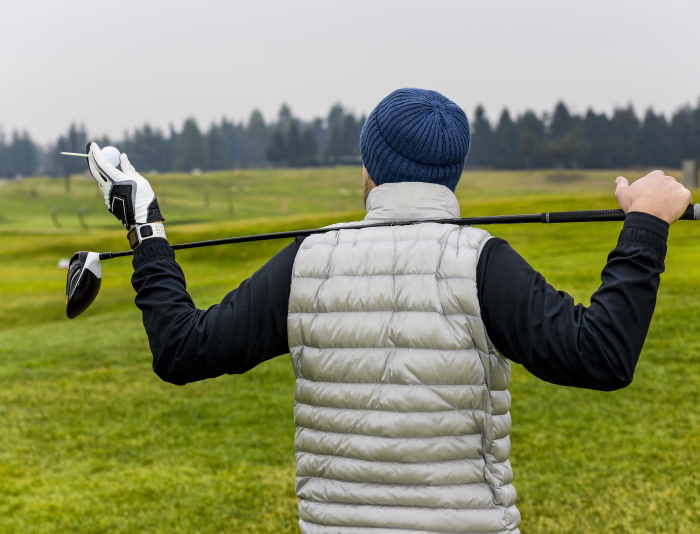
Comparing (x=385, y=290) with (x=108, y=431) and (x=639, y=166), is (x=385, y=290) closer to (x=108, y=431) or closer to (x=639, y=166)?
(x=108, y=431)

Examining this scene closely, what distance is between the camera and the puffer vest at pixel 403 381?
98.7 inches

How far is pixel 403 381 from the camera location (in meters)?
2.55

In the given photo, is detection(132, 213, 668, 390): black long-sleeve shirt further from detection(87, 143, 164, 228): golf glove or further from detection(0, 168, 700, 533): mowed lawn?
detection(0, 168, 700, 533): mowed lawn

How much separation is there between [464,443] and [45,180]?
18826cm

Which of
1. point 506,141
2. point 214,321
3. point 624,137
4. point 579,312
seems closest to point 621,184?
point 579,312

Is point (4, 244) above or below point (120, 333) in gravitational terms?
below

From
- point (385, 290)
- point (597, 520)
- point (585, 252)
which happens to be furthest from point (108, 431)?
point (585, 252)

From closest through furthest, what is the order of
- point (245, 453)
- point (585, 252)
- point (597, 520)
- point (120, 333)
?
point (597, 520) → point (245, 453) → point (120, 333) → point (585, 252)

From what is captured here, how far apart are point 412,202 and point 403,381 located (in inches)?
21.3

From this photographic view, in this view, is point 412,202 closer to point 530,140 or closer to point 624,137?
point 624,137

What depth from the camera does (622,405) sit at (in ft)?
39.9

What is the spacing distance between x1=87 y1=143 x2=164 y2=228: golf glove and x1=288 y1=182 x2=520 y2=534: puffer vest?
0.57 meters

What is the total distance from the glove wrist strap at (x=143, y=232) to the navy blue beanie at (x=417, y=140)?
0.69 m

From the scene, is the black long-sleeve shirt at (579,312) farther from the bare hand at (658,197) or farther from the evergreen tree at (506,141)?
the evergreen tree at (506,141)
